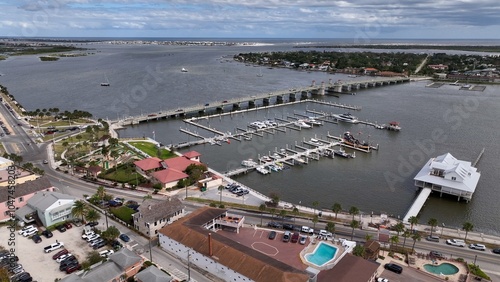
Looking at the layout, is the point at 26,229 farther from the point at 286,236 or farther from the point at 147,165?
the point at 286,236

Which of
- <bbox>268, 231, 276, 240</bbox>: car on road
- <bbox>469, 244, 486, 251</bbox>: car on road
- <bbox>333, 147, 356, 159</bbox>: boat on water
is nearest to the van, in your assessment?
<bbox>268, 231, 276, 240</bbox>: car on road

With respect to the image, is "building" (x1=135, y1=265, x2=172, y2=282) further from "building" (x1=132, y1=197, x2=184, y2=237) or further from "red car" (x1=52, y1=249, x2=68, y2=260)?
"red car" (x1=52, y1=249, x2=68, y2=260)

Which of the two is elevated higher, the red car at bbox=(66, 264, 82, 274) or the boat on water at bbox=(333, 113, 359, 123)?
the boat on water at bbox=(333, 113, 359, 123)

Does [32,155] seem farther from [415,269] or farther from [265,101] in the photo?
[265,101]

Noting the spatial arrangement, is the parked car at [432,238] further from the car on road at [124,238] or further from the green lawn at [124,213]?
the green lawn at [124,213]

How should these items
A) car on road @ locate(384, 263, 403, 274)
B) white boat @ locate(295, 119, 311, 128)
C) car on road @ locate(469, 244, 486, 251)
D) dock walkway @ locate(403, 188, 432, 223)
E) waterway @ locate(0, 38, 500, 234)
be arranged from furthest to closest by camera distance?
white boat @ locate(295, 119, 311, 128)
waterway @ locate(0, 38, 500, 234)
dock walkway @ locate(403, 188, 432, 223)
car on road @ locate(469, 244, 486, 251)
car on road @ locate(384, 263, 403, 274)

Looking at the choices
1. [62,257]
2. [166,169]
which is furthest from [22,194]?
[166,169]
